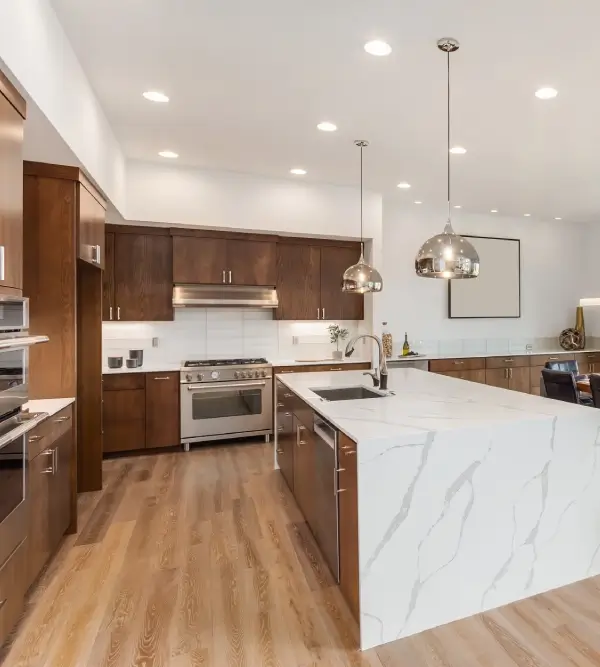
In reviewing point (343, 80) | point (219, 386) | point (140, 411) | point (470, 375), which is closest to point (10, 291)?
point (343, 80)

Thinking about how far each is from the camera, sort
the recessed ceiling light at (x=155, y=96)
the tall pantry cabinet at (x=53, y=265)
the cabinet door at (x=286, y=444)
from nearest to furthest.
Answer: the tall pantry cabinet at (x=53, y=265), the recessed ceiling light at (x=155, y=96), the cabinet door at (x=286, y=444)

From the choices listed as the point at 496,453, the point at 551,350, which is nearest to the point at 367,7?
the point at 496,453

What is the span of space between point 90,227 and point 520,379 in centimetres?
564

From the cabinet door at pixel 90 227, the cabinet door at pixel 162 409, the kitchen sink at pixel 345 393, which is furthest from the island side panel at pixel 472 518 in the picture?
the cabinet door at pixel 162 409

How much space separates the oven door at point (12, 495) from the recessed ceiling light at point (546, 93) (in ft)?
12.0

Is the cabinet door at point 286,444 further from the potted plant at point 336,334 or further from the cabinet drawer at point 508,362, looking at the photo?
the cabinet drawer at point 508,362

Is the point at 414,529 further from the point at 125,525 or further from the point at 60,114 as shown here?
the point at 60,114

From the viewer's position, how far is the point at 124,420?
4.37 metres

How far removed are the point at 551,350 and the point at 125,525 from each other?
6.55 meters

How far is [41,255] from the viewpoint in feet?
9.24

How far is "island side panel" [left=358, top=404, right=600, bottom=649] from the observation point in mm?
1864

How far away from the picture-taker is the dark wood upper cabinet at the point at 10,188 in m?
1.78

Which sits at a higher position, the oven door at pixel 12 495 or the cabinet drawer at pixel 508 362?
the cabinet drawer at pixel 508 362

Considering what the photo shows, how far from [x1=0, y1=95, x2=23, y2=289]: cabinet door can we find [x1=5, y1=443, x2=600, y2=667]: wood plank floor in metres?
1.61
